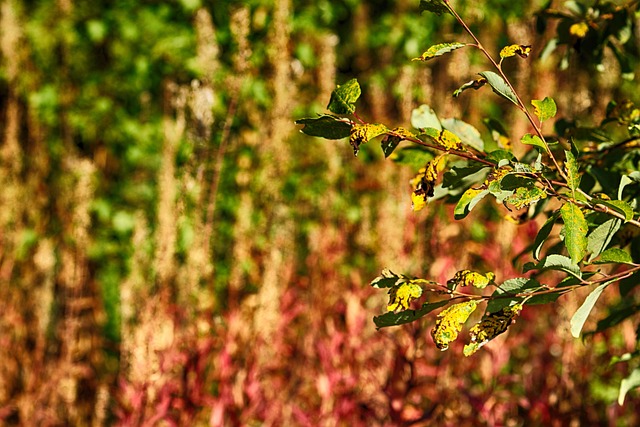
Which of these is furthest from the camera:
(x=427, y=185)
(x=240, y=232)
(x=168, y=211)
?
(x=240, y=232)

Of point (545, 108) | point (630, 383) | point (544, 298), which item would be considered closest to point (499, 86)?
point (545, 108)

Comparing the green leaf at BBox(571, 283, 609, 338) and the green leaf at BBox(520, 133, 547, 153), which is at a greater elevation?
the green leaf at BBox(520, 133, 547, 153)

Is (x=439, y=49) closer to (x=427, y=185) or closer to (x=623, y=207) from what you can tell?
(x=427, y=185)

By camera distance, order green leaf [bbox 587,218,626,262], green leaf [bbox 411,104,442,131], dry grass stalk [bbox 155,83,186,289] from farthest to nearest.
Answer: dry grass stalk [bbox 155,83,186,289] → green leaf [bbox 411,104,442,131] → green leaf [bbox 587,218,626,262]

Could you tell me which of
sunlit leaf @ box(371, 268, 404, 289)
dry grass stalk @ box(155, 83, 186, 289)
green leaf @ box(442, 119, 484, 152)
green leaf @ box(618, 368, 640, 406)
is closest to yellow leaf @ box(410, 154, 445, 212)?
sunlit leaf @ box(371, 268, 404, 289)

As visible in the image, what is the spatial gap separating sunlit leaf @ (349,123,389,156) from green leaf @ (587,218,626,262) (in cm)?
34

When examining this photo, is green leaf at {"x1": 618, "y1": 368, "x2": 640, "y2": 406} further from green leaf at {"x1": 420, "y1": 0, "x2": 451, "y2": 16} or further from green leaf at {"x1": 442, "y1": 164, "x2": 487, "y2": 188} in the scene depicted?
green leaf at {"x1": 420, "y1": 0, "x2": 451, "y2": 16}

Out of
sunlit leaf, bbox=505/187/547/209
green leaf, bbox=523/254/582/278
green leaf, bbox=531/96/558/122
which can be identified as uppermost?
green leaf, bbox=531/96/558/122

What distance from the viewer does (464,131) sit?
48.1 inches

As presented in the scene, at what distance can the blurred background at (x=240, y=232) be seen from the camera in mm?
2064

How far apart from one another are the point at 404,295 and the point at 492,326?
120 mm

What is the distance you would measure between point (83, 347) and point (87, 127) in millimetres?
990

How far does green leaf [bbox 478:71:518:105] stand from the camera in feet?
3.09

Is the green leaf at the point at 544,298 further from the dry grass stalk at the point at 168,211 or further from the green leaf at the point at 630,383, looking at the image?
the dry grass stalk at the point at 168,211
